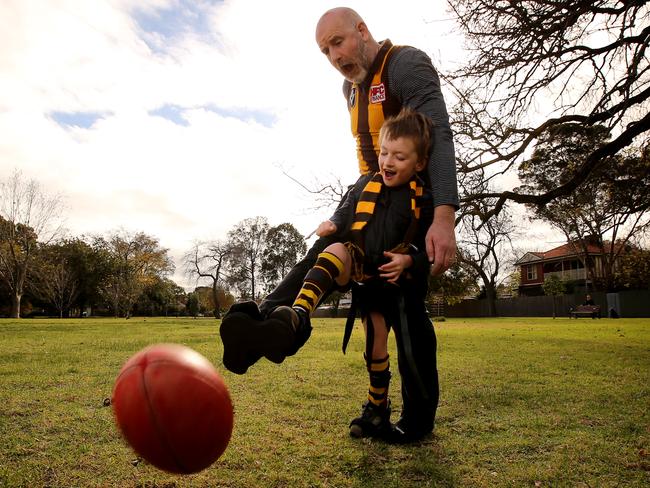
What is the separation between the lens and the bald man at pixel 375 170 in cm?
224

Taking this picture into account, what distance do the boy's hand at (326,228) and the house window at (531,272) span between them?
66886 millimetres

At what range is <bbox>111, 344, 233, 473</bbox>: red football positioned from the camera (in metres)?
1.87

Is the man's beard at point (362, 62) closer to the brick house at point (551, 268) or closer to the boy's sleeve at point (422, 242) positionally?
the boy's sleeve at point (422, 242)

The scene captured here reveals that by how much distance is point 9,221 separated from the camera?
3644 centimetres

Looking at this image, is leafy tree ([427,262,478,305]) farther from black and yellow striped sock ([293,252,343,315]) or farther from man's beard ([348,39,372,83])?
black and yellow striped sock ([293,252,343,315])

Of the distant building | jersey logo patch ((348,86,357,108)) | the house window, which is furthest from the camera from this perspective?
the house window

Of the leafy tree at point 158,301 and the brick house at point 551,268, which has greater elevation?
the brick house at point 551,268

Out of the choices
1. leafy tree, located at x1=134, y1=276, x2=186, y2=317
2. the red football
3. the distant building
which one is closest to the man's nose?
the red football

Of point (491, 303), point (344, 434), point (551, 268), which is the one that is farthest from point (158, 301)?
point (344, 434)

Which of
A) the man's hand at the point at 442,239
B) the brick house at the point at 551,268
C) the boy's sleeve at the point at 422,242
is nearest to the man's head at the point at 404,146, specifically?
the boy's sleeve at the point at 422,242

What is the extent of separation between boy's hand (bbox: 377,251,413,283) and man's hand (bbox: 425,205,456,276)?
0.40 ft

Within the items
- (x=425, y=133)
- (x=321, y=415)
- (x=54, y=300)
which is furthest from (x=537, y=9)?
(x=54, y=300)

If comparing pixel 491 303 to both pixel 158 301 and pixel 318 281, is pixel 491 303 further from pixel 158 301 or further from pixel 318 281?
pixel 318 281

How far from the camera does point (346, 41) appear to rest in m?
2.90
